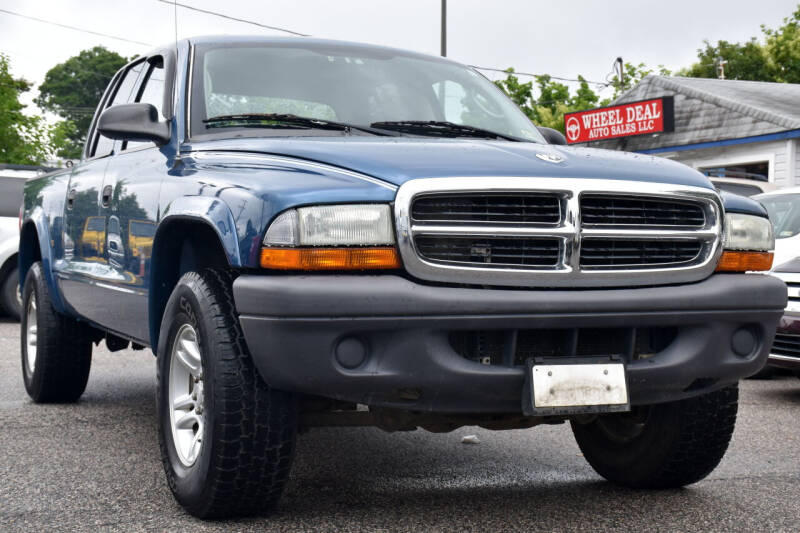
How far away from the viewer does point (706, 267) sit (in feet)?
11.6

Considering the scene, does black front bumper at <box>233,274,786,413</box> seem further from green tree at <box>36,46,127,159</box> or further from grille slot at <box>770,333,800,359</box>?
green tree at <box>36,46,127,159</box>

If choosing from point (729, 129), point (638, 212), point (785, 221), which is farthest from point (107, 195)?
point (729, 129)

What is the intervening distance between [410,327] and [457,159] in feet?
2.02

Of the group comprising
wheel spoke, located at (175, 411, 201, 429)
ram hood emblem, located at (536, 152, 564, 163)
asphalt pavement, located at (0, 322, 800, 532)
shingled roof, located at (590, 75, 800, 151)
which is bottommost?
asphalt pavement, located at (0, 322, 800, 532)

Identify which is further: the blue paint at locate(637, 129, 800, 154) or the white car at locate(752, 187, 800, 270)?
the blue paint at locate(637, 129, 800, 154)

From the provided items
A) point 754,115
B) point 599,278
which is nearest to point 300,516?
point 599,278

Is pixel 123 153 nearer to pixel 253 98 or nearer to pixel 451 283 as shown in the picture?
pixel 253 98

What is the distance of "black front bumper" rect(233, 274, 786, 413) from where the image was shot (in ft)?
9.98

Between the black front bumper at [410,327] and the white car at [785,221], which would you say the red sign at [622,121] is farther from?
the black front bumper at [410,327]

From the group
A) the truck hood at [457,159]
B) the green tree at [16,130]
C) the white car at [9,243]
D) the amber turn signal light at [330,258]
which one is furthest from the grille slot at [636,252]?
the green tree at [16,130]

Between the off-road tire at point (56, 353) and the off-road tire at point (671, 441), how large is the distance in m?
3.09

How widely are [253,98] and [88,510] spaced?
176 cm

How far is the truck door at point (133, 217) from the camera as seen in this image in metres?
4.23

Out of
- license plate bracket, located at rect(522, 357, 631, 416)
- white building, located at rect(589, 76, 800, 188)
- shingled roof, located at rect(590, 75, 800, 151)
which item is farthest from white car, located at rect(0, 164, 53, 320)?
shingled roof, located at rect(590, 75, 800, 151)
